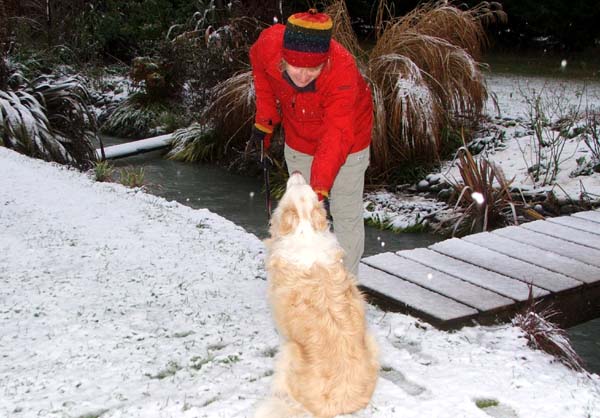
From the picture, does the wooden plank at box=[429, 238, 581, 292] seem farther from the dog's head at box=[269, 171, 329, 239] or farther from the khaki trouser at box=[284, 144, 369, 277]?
the dog's head at box=[269, 171, 329, 239]

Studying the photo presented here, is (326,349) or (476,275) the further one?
(476,275)

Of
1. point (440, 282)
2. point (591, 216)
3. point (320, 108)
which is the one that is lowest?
point (591, 216)

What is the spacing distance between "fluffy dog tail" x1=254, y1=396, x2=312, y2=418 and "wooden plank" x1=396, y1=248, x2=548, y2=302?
184cm

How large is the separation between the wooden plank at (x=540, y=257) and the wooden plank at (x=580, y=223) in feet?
2.42

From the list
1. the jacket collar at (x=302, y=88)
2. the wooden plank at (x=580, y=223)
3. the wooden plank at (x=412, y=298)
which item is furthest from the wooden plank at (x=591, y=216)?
the jacket collar at (x=302, y=88)

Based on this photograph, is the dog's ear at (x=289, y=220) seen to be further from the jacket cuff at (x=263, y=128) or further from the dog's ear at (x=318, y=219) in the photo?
the jacket cuff at (x=263, y=128)

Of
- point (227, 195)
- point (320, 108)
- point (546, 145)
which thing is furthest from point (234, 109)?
point (320, 108)

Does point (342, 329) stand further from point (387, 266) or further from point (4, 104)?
point (4, 104)

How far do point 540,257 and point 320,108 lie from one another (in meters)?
2.18

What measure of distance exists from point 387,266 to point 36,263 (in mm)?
2518

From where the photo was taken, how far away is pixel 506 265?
4.54 m

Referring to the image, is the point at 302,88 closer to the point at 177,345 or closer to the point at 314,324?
the point at 314,324

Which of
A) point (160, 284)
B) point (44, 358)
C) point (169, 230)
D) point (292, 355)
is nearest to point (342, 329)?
point (292, 355)

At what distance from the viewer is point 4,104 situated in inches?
328
